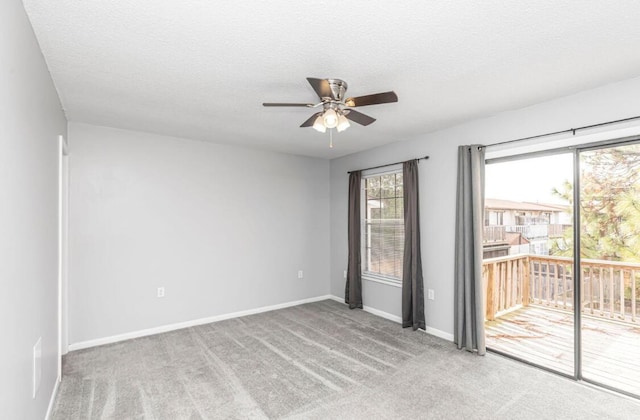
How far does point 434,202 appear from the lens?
13.1ft

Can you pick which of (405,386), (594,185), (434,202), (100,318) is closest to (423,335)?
(405,386)

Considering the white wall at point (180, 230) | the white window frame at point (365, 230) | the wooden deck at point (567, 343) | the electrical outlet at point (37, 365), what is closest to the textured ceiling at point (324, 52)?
the white wall at point (180, 230)

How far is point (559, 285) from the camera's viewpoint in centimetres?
310

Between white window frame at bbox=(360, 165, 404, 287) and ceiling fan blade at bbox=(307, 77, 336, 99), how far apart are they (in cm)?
246

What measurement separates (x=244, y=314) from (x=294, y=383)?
2082 mm

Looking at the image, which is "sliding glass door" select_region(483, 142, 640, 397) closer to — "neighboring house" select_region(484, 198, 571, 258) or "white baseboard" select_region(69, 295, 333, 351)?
"neighboring house" select_region(484, 198, 571, 258)

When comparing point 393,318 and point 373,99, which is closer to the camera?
point 373,99

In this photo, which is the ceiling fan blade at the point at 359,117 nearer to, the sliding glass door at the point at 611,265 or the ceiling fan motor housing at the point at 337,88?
the ceiling fan motor housing at the point at 337,88

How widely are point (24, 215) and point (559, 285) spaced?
13.7 ft

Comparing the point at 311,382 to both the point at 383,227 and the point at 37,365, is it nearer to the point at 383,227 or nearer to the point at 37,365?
the point at 37,365

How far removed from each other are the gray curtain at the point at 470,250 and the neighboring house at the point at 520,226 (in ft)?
1.15

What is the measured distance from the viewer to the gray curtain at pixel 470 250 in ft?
11.1

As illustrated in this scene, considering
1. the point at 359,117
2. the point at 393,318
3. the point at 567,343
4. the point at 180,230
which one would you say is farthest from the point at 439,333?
the point at 180,230

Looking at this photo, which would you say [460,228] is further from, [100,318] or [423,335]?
[100,318]
